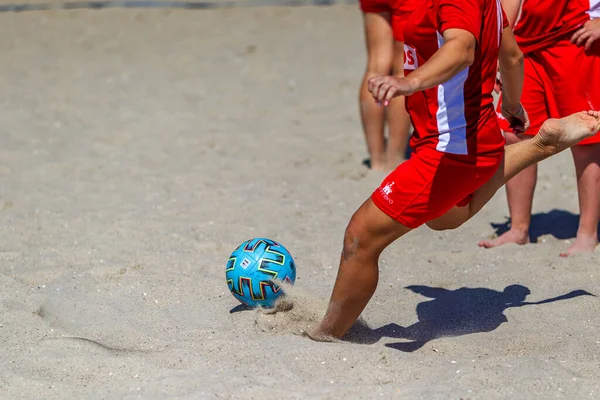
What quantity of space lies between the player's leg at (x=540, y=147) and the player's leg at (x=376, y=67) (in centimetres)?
222

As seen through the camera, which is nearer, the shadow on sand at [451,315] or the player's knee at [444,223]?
the player's knee at [444,223]

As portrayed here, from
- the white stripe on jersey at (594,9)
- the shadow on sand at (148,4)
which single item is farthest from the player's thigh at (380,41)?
the shadow on sand at (148,4)

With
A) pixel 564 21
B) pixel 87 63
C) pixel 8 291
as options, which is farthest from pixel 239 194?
pixel 87 63

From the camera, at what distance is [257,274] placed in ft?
→ 14.1

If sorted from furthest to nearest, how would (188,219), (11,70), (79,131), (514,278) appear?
(11,70) → (79,131) → (188,219) → (514,278)

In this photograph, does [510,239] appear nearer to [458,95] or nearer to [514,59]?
[514,59]

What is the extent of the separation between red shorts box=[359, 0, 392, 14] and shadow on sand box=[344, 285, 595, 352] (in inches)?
89.2

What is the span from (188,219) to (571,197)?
261 centimetres

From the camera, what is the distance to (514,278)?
4.88 meters

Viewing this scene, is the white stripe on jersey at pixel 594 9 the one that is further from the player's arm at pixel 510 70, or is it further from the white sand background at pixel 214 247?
the white sand background at pixel 214 247

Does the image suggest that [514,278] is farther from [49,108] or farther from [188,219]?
[49,108]

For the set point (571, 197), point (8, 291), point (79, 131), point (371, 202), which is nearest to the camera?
point (371, 202)

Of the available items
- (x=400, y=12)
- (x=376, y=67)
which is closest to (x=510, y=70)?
(x=400, y=12)

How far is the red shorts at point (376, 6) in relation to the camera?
20.2 feet
